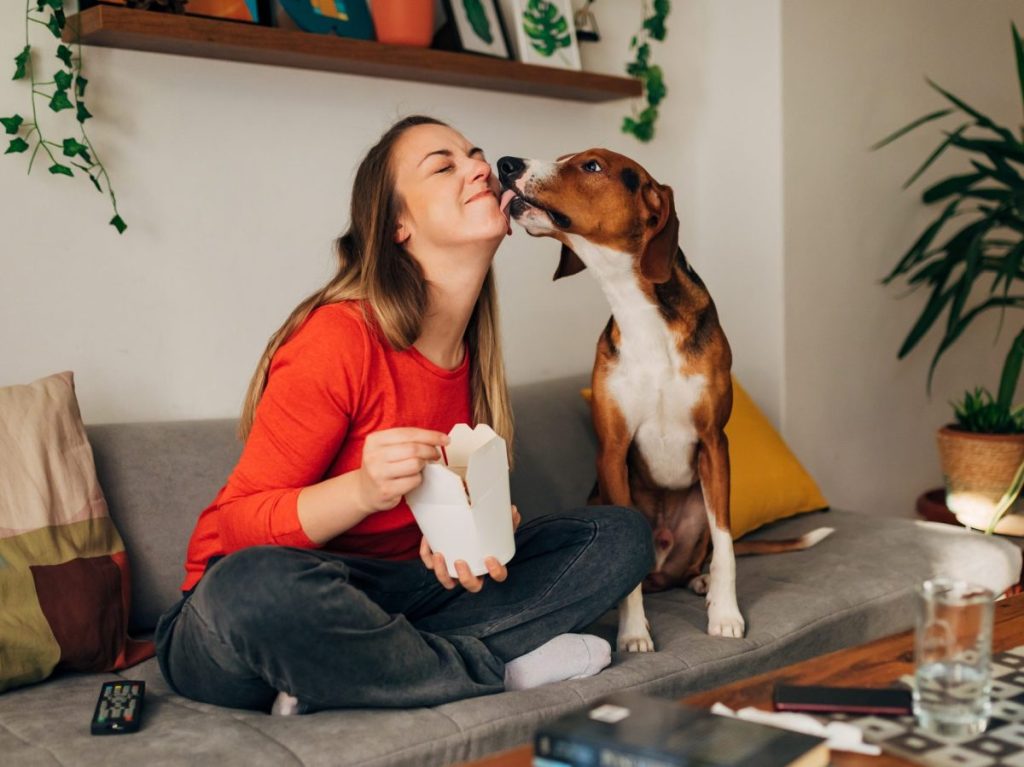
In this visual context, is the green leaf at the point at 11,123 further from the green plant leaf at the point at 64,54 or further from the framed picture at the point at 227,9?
the framed picture at the point at 227,9

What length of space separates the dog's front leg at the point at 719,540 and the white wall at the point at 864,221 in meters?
1.19

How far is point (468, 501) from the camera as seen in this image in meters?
1.51

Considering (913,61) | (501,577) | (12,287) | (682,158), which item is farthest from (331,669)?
(913,61)

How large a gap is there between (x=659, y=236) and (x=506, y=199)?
29 centimetres

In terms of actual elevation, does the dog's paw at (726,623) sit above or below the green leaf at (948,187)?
below

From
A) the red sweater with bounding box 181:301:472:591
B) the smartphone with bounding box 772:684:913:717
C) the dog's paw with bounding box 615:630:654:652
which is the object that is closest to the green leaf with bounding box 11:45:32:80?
the red sweater with bounding box 181:301:472:591

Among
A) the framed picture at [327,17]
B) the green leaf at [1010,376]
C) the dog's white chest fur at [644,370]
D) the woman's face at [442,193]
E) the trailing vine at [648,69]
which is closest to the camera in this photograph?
the woman's face at [442,193]

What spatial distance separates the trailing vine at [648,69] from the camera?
3.17 meters

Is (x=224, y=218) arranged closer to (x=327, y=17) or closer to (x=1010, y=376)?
(x=327, y=17)

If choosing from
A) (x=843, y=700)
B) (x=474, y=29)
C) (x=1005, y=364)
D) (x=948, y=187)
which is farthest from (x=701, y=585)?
(x=948, y=187)

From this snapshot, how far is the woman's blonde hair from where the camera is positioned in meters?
1.82

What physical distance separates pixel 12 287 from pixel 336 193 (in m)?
0.77

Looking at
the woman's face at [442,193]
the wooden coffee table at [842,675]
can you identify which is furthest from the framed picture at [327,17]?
the wooden coffee table at [842,675]

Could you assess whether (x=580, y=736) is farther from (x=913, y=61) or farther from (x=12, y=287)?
(x=913, y=61)
